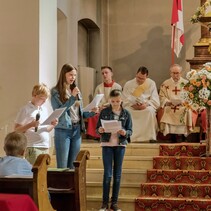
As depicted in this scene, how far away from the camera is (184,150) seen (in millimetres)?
7590

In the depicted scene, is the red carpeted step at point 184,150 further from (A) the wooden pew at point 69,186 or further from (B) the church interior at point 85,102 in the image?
(A) the wooden pew at point 69,186

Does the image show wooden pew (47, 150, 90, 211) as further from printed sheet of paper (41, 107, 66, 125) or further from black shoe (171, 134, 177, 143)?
black shoe (171, 134, 177, 143)

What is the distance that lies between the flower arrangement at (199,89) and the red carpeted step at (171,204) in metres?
1.32

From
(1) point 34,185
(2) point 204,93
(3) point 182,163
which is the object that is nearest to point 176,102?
(3) point 182,163

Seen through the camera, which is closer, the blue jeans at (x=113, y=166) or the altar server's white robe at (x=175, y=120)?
the blue jeans at (x=113, y=166)

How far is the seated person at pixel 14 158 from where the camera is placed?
4344 mm

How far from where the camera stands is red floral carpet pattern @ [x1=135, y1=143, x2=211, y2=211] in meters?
6.48

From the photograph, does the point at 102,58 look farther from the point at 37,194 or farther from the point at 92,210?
the point at 37,194

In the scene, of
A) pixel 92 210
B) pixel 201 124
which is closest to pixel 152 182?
pixel 92 210

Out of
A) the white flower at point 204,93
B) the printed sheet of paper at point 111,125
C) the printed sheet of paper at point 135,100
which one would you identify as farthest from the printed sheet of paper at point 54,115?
the printed sheet of paper at point 135,100

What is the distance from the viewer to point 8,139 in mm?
4379

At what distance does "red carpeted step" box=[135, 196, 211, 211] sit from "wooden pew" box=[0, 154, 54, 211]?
2405 millimetres

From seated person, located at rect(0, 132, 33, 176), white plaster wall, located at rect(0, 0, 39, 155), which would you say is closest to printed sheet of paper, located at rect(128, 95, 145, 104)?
white plaster wall, located at rect(0, 0, 39, 155)

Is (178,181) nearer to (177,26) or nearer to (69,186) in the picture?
(69,186)
